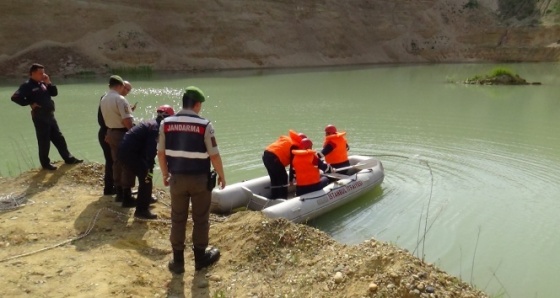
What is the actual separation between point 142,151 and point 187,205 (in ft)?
5.01

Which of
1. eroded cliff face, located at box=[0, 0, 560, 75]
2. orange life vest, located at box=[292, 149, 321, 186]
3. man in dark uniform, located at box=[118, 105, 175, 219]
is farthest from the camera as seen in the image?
eroded cliff face, located at box=[0, 0, 560, 75]

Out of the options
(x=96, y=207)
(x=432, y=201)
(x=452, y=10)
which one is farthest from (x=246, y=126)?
(x=452, y=10)

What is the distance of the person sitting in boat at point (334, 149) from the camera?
8.26 metres

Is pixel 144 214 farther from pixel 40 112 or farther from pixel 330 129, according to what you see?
pixel 330 129

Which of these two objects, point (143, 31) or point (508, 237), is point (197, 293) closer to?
point (508, 237)

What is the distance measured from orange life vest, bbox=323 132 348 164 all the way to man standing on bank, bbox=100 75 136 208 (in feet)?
11.7

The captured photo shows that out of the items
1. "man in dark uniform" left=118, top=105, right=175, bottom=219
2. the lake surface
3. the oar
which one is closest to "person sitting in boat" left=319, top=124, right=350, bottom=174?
the oar

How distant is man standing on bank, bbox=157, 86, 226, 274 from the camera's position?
13.9ft

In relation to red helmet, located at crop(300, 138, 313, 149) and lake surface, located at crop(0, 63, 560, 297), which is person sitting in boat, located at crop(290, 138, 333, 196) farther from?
lake surface, located at crop(0, 63, 560, 297)

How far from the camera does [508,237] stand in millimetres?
6691

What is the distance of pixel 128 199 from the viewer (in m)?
6.06

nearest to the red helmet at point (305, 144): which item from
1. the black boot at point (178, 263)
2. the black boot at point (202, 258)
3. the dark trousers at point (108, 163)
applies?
the dark trousers at point (108, 163)

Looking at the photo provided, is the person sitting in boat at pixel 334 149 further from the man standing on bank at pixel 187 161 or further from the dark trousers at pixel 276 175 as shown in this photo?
the man standing on bank at pixel 187 161

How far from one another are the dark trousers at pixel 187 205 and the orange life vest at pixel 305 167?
2678 millimetres
